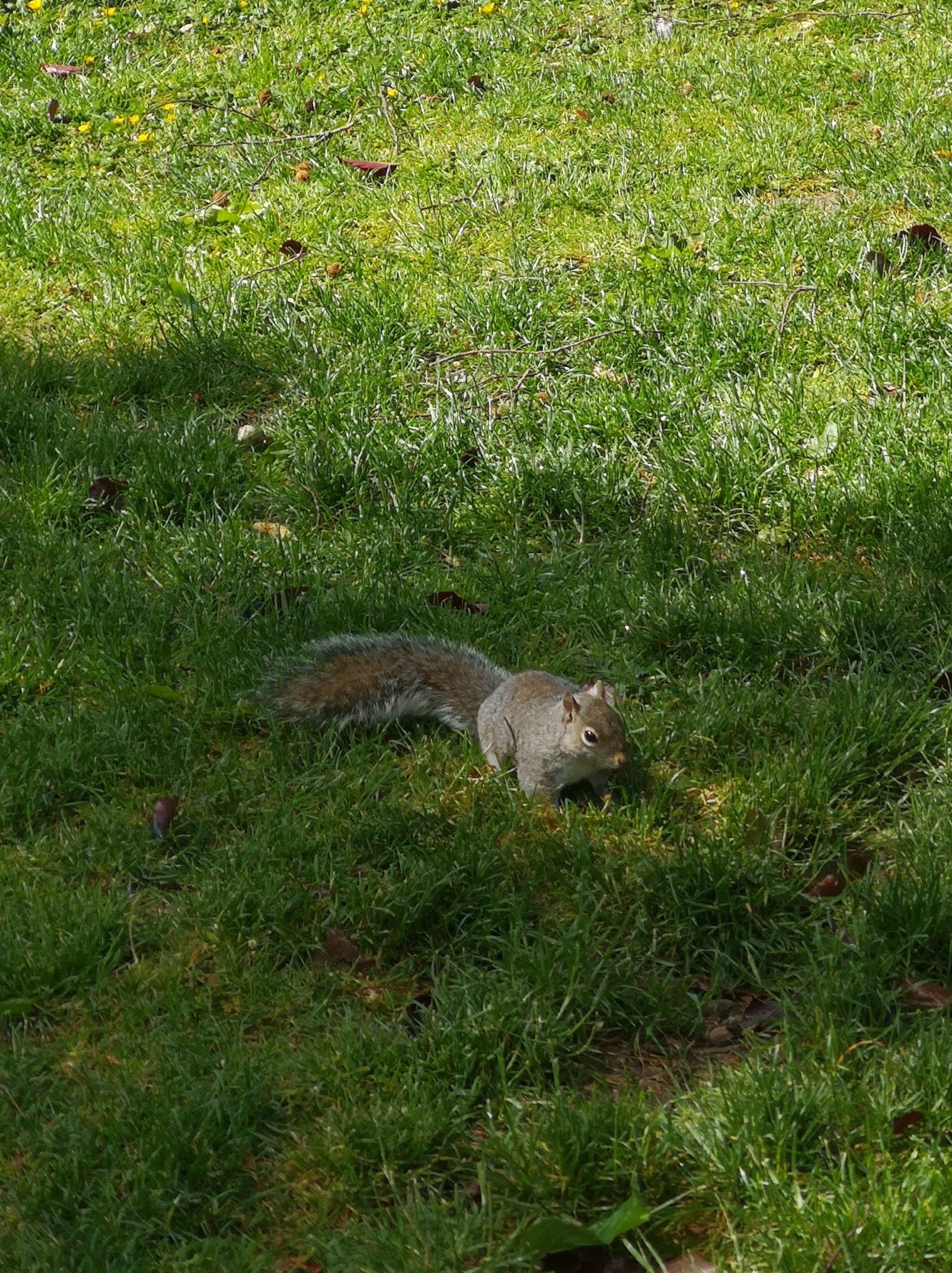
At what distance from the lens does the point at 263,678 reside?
3496mm

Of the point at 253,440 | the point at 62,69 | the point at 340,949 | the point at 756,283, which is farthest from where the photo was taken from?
the point at 62,69

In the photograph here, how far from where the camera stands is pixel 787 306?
4770mm

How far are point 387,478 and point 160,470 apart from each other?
678 millimetres

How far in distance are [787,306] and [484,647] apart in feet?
6.09

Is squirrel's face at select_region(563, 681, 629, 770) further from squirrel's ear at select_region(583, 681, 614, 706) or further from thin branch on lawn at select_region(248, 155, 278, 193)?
thin branch on lawn at select_region(248, 155, 278, 193)

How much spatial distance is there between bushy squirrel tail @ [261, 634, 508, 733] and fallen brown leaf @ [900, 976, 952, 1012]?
1.19m

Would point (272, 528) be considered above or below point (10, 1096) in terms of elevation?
above

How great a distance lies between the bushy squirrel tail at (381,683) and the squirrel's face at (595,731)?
351mm

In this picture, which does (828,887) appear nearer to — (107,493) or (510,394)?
(510,394)

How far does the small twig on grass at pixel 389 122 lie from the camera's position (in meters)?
6.26

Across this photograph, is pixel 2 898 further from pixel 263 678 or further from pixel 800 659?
pixel 800 659

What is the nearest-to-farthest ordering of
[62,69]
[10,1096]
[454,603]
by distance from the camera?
[10,1096] → [454,603] → [62,69]

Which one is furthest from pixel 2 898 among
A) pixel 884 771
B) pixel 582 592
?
pixel 884 771

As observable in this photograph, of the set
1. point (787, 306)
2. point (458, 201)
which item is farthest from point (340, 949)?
point (458, 201)
